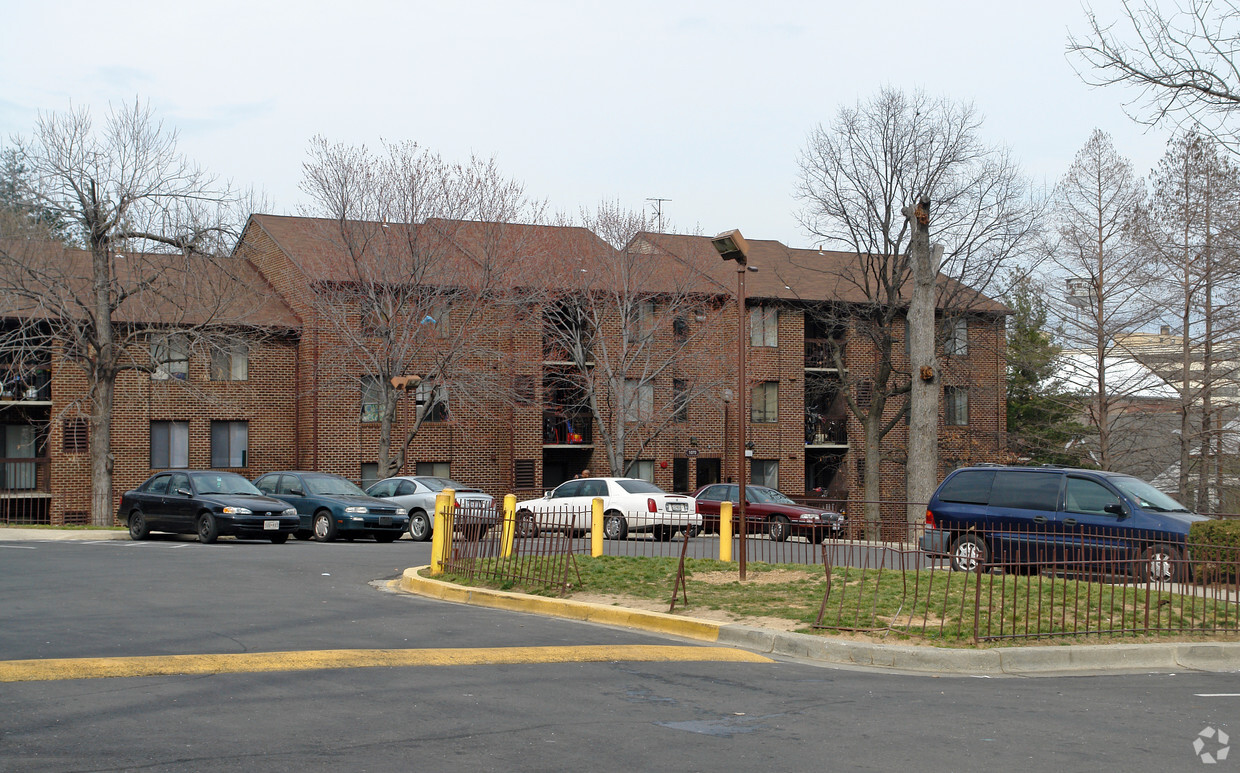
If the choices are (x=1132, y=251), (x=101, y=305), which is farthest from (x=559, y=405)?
(x=1132, y=251)

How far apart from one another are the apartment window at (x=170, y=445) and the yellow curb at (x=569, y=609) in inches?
1016

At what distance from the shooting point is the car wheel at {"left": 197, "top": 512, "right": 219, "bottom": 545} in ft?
73.0

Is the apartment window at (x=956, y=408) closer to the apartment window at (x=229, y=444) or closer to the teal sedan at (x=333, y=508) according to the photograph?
the apartment window at (x=229, y=444)

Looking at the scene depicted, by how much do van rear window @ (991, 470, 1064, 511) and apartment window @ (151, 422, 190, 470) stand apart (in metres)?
29.3

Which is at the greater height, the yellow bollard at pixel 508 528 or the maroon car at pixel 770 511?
the yellow bollard at pixel 508 528

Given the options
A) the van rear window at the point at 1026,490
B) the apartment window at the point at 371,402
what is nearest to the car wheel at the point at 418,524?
the apartment window at the point at 371,402

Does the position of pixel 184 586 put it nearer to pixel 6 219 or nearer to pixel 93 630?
pixel 93 630

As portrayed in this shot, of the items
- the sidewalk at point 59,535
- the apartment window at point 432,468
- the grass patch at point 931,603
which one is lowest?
the sidewalk at point 59,535

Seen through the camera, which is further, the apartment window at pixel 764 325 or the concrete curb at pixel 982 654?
the apartment window at pixel 764 325

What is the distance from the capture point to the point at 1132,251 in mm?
33844

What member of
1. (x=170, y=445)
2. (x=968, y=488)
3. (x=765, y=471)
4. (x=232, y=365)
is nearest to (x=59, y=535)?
(x=170, y=445)

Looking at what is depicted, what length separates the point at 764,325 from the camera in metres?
44.4

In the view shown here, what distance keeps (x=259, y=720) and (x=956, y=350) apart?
1591 inches

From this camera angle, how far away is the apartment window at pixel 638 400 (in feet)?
126
